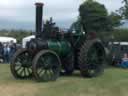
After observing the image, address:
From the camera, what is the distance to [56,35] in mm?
17219

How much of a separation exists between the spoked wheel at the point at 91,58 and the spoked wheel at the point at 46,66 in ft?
4.27

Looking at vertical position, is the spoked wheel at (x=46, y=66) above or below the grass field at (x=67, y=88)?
above

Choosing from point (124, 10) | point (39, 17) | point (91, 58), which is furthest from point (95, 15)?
point (39, 17)

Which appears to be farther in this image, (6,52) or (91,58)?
(6,52)

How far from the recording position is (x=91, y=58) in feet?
58.6

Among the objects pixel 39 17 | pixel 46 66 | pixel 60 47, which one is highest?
pixel 39 17

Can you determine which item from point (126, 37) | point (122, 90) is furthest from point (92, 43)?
point (126, 37)


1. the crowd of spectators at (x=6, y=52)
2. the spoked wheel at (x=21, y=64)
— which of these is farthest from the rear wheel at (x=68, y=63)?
the crowd of spectators at (x=6, y=52)

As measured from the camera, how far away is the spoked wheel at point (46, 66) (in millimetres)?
15648

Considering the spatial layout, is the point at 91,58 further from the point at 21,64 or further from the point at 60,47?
the point at 21,64

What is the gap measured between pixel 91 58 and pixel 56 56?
2.04 meters

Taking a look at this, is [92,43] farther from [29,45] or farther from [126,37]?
[126,37]

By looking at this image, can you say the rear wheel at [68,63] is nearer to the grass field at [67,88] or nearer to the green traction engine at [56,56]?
the green traction engine at [56,56]

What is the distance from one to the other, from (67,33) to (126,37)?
26.8m
